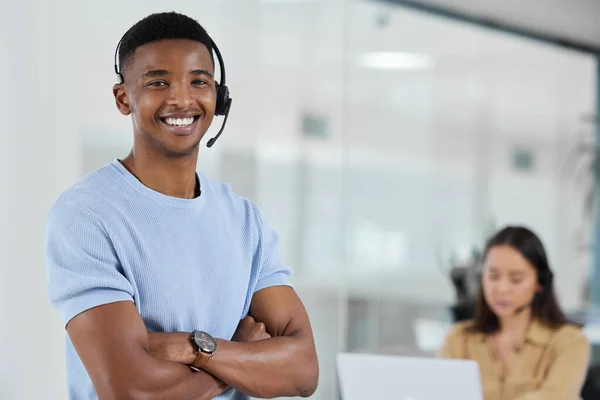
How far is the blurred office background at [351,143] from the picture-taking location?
9.29 ft

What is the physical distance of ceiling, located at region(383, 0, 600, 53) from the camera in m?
5.18

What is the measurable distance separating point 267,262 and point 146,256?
0.30m

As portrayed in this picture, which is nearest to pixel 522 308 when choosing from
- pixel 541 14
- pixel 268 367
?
pixel 268 367

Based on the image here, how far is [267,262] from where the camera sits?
5.63ft

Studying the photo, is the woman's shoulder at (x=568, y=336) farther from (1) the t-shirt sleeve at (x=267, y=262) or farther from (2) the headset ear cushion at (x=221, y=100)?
(2) the headset ear cushion at (x=221, y=100)

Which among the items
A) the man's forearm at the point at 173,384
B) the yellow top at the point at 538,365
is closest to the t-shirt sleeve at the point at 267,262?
the man's forearm at the point at 173,384

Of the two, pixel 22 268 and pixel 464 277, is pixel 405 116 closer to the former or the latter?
pixel 464 277

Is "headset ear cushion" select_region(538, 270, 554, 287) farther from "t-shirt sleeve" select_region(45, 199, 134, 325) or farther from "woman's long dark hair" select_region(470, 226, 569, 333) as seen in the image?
"t-shirt sleeve" select_region(45, 199, 134, 325)

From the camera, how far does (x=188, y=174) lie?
5.23 ft

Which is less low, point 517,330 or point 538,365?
point 517,330

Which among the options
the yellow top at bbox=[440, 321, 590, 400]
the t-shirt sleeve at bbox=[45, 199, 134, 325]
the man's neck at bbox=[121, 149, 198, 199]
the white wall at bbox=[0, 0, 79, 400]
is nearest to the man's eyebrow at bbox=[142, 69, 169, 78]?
the man's neck at bbox=[121, 149, 198, 199]

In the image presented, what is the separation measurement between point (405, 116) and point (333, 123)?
21.1 inches

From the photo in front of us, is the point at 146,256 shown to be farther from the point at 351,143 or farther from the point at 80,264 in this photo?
the point at 351,143

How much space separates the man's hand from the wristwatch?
11 centimetres
